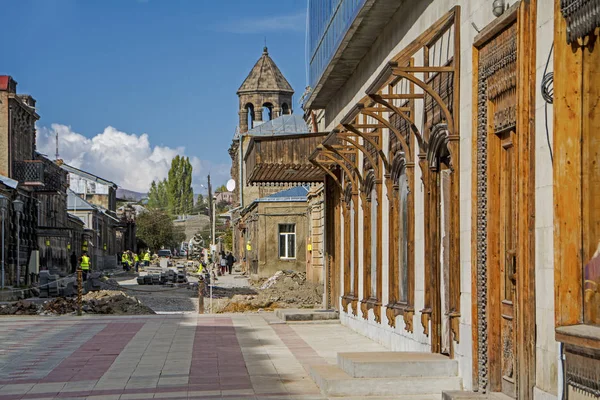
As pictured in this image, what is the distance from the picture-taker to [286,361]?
568 inches

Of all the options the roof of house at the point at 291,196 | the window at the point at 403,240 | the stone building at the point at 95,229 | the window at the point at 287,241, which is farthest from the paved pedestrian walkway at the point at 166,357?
the stone building at the point at 95,229

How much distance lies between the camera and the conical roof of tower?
7986 cm

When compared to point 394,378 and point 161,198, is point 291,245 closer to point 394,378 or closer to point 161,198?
point 394,378

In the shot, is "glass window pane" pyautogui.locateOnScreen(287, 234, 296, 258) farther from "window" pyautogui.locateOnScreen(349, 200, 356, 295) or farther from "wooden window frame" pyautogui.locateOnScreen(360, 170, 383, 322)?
"wooden window frame" pyautogui.locateOnScreen(360, 170, 383, 322)

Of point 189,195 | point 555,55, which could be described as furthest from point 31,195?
point 189,195

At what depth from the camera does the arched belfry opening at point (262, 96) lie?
7956 centimetres

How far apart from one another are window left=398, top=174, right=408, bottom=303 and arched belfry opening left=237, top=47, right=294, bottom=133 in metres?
63.9

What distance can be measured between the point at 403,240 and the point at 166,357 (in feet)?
12.3

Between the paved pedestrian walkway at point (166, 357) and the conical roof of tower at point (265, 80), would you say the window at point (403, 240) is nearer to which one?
the paved pedestrian walkway at point (166, 357)

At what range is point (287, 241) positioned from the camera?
56.5 meters

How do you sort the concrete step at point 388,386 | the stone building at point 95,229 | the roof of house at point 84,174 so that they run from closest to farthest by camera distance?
the concrete step at point 388,386 < the stone building at point 95,229 < the roof of house at point 84,174

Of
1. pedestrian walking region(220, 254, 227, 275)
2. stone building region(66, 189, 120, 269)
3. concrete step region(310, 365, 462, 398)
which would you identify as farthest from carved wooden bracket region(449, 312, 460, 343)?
stone building region(66, 189, 120, 269)

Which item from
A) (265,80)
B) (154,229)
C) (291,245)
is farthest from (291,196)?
→ (154,229)

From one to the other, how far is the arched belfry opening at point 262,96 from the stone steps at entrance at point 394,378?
68.0 meters
